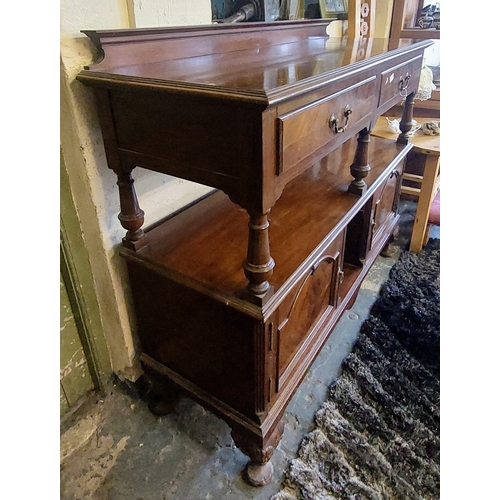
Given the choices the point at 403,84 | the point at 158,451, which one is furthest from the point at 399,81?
the point at 158,451

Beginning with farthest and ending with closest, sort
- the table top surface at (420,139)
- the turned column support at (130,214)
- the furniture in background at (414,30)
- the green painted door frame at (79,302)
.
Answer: the furniture in background at (414,30)
the table top surface at (420,139)
the green painted door frame at (79,302)
the turned column support at (130,214)

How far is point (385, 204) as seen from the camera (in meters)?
1.83

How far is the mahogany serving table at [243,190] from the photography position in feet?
2.49

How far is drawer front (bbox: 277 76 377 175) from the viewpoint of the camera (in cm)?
76

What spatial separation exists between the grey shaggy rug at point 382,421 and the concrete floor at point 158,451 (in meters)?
0.06

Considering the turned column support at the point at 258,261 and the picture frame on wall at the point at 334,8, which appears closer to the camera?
the turned column support at the point at 258,261

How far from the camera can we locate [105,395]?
4.56 ft

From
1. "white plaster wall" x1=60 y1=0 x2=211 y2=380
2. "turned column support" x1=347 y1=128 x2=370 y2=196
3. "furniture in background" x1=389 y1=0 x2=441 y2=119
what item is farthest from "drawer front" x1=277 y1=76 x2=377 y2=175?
"furniture in background" x1=389 y1=0 x2=441 y2=119

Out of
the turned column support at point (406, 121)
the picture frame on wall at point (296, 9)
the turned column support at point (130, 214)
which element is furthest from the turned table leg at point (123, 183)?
the turned column support at point (406, 121)

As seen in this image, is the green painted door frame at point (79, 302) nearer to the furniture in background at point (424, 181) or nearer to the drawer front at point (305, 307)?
the drawer front at point (305, 307)

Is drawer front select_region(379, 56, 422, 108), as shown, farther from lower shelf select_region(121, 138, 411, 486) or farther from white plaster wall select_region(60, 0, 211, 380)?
white plaster wall select_region(60, 0, 211, 380)

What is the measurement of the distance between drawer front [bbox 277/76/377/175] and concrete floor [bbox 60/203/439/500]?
91 centimetres

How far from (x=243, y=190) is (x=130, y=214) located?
393 mm

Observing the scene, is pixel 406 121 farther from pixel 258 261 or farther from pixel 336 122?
pixel 258 261
